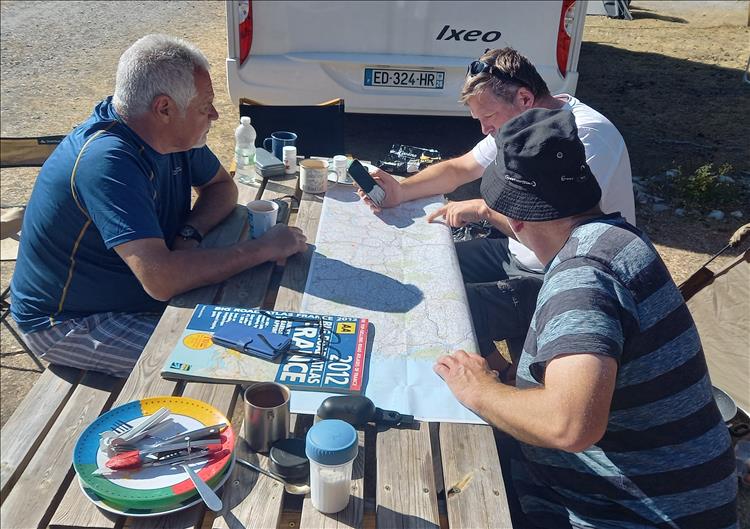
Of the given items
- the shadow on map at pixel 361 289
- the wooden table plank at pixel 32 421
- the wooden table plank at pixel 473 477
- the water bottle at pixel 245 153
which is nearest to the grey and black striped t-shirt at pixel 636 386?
the wooden table plank at pixel 473 477

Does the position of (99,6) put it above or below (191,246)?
below

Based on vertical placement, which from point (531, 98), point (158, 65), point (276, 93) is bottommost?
point (276, 93)

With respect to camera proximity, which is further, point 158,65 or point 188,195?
point 188,195

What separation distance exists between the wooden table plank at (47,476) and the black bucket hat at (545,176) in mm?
1180

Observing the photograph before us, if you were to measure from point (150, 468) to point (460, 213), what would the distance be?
5.49 ft

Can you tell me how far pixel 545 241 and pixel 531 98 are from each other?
124 cm

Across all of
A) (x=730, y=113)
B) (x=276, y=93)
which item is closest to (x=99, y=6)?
(x=276, y=93)

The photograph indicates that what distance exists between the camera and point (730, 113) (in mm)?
7590

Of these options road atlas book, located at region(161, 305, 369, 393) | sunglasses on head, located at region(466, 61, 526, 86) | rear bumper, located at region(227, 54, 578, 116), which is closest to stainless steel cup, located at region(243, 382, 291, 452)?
road atlas book, located at region(161, 305, 369, 393)

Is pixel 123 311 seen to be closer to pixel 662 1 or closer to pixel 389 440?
pixel 389 440

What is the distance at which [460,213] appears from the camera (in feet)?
9.04

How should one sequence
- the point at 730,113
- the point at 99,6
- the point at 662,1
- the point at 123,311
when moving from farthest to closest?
the point at 662,1, the point at 99,6, the point at 730,113, the point at 123,311

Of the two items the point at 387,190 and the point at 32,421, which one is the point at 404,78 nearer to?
the point at 387,190

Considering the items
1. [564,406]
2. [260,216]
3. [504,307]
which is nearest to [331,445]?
[564,406]
